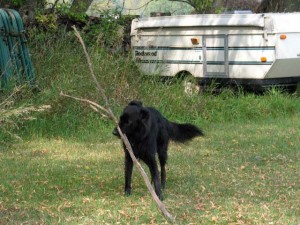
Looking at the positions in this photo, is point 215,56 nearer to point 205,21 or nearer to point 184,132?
point 205,21

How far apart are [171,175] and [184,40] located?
273 inches

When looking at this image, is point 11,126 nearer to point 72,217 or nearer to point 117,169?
point 117,169

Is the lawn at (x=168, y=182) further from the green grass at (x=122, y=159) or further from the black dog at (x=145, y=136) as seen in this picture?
the black dog at (x=145, y=136)

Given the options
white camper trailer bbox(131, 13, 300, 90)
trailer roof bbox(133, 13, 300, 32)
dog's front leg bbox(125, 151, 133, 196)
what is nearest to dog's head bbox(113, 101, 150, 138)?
dog's front leg bbox(125, 151, 133, 196)

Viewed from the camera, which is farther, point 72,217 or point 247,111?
point 247,111

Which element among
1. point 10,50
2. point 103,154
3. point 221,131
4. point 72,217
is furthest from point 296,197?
point 10,50

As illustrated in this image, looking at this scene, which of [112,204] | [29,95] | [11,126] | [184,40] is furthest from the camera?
[184,40]

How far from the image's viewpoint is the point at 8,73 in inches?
436

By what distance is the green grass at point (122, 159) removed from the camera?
6125 millimetres

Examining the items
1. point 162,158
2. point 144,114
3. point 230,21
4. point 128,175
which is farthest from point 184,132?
point 230,21

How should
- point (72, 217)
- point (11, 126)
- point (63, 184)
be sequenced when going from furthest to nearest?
point (11, 126)
point (63, 184)
point (72, 217)

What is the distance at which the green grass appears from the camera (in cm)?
612

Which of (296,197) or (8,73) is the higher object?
(8,73)

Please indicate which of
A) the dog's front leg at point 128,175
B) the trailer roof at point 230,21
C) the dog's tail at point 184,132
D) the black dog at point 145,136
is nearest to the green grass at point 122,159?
the dog's front leg at point 128,175
